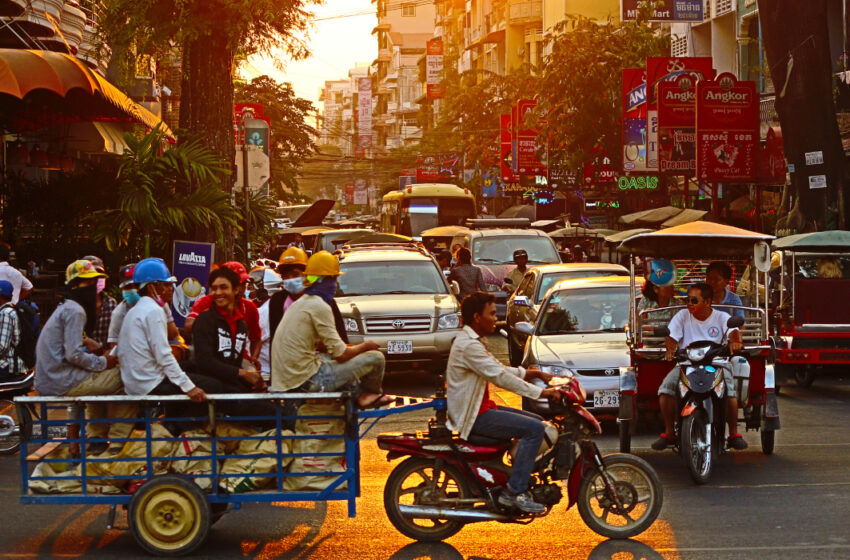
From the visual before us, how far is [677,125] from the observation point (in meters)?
30.9

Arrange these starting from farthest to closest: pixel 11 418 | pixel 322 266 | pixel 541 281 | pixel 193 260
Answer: pixel 541 281 → pixel 193 260 → pixel 11 418 → pixel 322 266

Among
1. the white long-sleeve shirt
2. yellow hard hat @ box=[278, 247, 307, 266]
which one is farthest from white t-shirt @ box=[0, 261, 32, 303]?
the white long-sleeve shirt

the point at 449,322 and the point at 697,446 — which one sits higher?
the point at 449,322

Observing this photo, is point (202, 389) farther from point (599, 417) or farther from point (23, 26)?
point (23, 26)

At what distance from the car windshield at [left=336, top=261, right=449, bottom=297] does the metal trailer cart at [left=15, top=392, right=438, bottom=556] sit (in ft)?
33.5

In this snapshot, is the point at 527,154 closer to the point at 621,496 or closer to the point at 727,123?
the point at 727,123

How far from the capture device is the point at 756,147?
28.9 meters

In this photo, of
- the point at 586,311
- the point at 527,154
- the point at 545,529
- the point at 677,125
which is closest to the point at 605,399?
the point at 586,311

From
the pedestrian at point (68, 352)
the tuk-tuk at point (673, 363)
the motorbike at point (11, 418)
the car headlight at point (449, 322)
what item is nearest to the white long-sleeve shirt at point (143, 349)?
the pedestrian at point (68, 352)

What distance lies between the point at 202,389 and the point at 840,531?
13.9ft

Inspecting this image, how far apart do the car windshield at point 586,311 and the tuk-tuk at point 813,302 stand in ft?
8.60

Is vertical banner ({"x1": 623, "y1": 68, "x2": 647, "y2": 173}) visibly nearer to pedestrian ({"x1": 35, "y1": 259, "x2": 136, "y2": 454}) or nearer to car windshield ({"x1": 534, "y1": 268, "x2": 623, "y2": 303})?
car windshield ({"x1": 534, "y1": 268, "x2": 623, "y2": 303})

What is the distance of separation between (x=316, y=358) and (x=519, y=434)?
1426 mm

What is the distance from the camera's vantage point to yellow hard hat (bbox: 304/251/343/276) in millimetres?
8500
